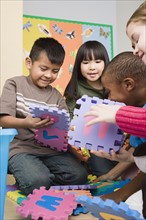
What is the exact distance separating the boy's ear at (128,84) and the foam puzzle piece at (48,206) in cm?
32

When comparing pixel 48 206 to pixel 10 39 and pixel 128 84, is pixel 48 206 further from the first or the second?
pixel 10 39

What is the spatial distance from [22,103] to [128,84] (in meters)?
0.43

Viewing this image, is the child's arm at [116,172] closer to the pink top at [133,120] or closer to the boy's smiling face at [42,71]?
the boy's smiling face at [42,71]

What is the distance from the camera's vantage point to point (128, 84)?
0.88m

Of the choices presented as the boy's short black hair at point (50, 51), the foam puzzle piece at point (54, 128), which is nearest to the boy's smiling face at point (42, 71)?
the boy's short black hair at point (50, 51)

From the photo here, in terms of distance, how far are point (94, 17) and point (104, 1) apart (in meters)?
0.16

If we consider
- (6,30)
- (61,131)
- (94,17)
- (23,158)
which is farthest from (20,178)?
(94,17)

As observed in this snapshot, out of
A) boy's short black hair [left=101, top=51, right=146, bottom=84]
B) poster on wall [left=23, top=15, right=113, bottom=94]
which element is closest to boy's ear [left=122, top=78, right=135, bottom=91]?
boy's short black hair [left=101, top=51, right=146, bottom=84]

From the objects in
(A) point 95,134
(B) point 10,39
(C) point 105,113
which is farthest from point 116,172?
(B) point 10,39

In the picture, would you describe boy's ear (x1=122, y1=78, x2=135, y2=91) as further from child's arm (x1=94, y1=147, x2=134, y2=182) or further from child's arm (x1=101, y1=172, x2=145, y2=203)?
child's arm (x1=94, y1=147, x2=134, y2=182)

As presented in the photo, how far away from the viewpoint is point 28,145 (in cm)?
117

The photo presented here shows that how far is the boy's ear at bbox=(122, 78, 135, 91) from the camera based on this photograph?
88 cm

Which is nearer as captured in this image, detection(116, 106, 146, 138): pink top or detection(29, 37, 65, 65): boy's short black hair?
detection(116, 106, 146, 138): pink top

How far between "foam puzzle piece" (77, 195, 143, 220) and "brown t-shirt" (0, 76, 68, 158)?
1.73 feet
